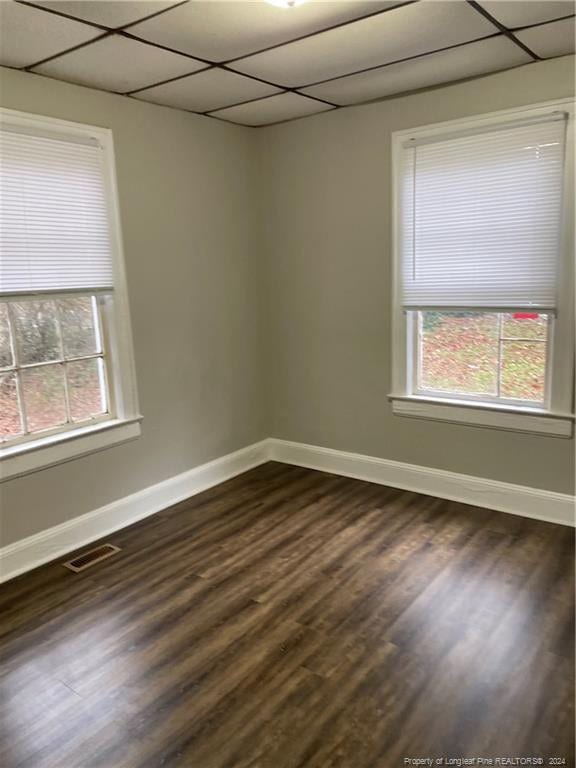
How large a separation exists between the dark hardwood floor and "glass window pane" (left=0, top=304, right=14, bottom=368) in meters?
1.09

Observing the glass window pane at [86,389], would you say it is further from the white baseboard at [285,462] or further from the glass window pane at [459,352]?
the glass window pane at [459,352]

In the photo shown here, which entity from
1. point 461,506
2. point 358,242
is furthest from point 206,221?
point 461,506

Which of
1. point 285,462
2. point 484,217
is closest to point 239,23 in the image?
point 484,217

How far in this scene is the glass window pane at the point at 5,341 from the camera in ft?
9.27

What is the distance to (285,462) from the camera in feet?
14.6

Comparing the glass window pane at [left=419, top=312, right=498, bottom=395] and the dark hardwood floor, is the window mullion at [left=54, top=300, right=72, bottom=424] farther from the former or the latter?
the glass window pane at [left=419, top=312, right=498, bottom=395]

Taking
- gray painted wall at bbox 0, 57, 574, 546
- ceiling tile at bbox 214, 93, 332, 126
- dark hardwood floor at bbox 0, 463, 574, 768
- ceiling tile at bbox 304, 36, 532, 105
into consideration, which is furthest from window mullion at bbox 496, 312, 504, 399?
ceiling tile at bbox 214, 93, 332, 126

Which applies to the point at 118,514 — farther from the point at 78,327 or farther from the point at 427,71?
the point at 427,71

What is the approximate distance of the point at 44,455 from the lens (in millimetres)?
2994

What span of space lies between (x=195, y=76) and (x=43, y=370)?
5.57 ft

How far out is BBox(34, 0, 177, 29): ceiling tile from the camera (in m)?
2.06

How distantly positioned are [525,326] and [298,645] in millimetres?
2121

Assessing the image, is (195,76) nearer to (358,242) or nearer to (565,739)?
(358,242)

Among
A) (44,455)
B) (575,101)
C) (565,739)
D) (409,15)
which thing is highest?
(409,15)
